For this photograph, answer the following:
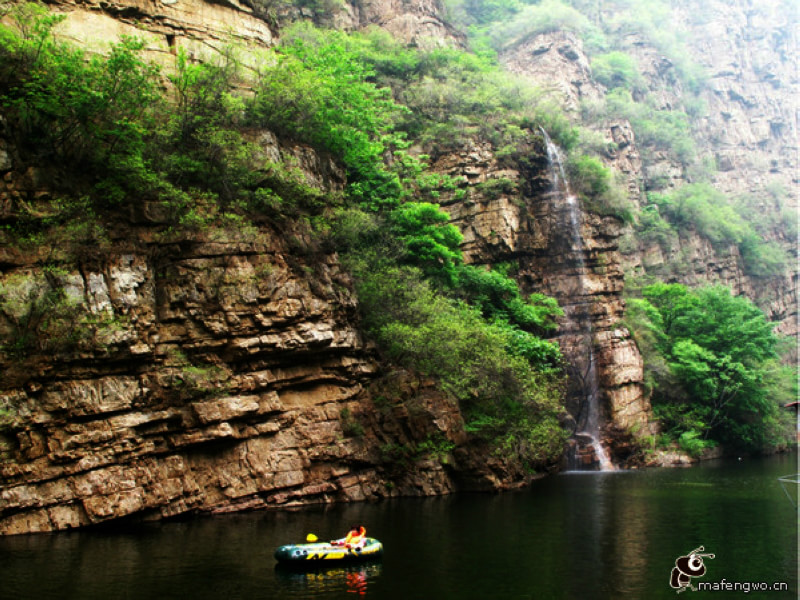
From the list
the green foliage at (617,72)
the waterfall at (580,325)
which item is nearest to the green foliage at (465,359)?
the waterfall at (580,325)

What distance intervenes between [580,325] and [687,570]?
2774 cm

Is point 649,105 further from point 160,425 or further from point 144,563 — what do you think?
point 144,563

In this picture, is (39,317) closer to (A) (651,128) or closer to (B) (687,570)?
(B) (687,570)

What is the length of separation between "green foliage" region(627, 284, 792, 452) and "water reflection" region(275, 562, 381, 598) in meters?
30.4

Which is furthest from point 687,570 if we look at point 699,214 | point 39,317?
point 699,214

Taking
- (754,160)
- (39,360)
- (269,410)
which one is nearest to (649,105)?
(754,160)

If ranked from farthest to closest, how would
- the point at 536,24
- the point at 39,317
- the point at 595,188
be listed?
the point at 536,24, the point at 595,188, the point at 39,317

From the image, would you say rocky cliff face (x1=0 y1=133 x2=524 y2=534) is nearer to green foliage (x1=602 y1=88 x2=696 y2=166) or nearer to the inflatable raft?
the inflatable raft

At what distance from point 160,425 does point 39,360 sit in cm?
→ 448

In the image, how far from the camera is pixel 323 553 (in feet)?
54.9

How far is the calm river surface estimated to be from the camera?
1423 centimetres

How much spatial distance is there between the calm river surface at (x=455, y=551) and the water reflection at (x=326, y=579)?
5cm

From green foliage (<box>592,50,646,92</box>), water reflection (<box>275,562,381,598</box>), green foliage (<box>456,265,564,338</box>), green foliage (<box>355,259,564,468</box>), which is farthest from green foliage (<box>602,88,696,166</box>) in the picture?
water reflection (<box>275,562,381,598</box>)

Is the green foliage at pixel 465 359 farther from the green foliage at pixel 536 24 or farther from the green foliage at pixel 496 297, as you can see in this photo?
the green foliage at pixel 536 24
